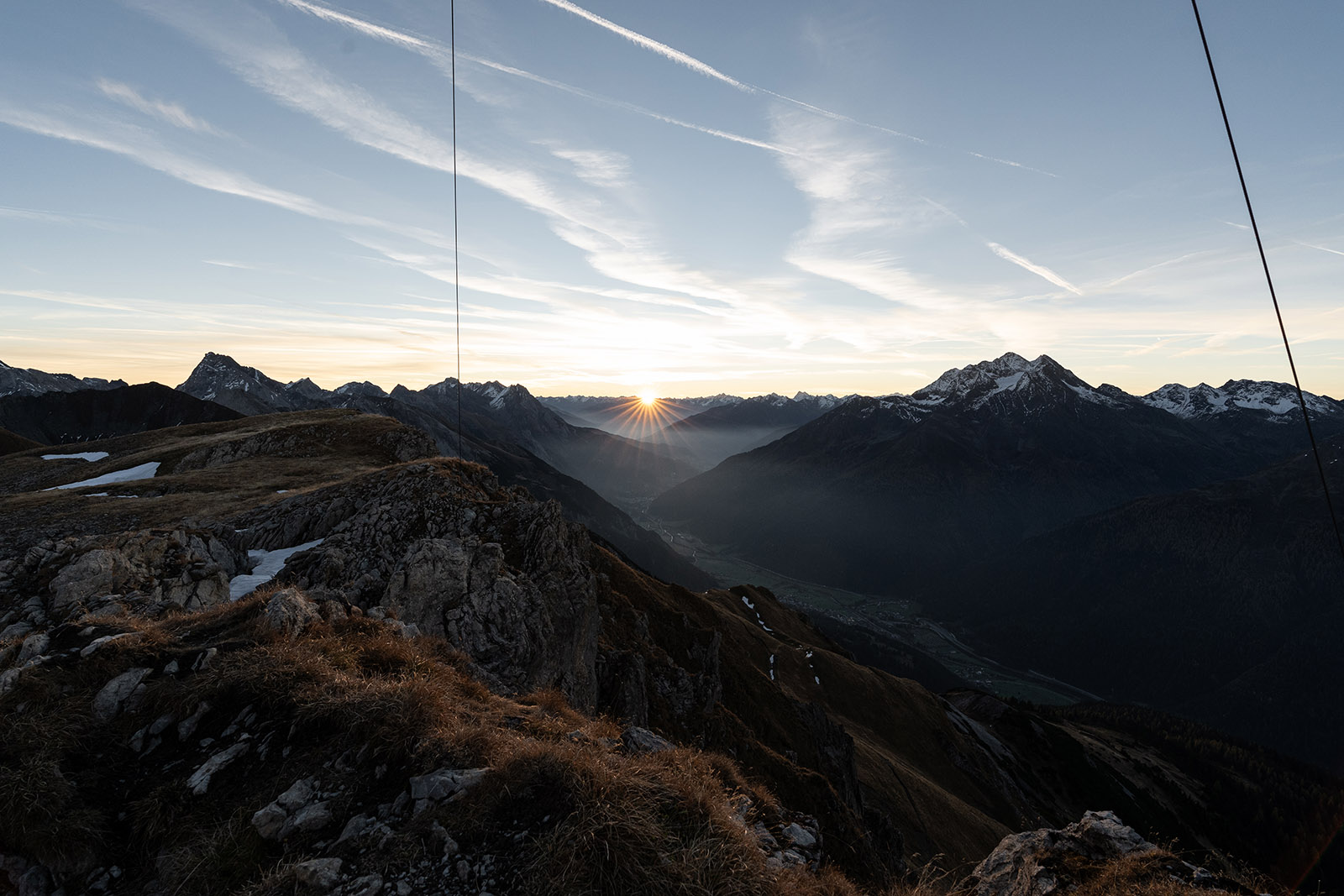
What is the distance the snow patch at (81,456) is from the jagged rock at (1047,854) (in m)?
80.9

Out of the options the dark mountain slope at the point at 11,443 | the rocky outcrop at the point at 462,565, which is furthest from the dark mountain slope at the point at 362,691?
the dark mountain slope at the point at 11,443

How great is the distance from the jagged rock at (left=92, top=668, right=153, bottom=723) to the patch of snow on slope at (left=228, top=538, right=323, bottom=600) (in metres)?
12.2

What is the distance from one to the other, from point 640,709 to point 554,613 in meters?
10.9

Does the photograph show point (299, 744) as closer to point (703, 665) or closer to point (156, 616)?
point (156, 616)

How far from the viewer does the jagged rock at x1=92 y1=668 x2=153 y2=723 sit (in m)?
8.57

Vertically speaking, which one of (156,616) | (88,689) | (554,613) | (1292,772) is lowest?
(1292,772)

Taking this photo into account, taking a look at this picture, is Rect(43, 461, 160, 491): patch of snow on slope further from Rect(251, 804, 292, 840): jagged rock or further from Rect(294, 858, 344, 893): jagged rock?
Rect(294, 858, 344, 893): jagged rock

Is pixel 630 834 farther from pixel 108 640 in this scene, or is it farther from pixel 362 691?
pixel 108 640

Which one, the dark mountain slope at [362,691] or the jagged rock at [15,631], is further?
the jagged rock at [15,631]

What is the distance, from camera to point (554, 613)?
101 feet

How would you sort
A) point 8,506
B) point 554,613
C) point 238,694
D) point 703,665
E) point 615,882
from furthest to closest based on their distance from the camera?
point 703,665 → point 8,506 → point 554,613 → point 238,694 → point 615,882

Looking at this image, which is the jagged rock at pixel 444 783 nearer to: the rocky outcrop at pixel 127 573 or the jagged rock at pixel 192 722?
the jagged rock at pixel 192 722

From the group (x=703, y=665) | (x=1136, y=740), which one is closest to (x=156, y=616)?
(x=703, y=665)

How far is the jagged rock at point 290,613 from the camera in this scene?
1087 cm
